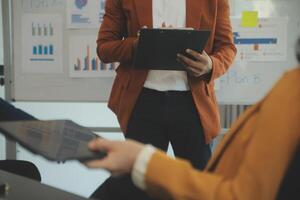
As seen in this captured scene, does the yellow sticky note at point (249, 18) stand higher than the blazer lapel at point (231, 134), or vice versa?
the yellow sticky note at point (249, 18)

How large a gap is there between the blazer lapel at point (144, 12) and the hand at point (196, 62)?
9.6 inches

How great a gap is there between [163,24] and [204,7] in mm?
183

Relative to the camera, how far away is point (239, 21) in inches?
106

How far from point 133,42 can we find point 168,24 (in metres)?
0.20

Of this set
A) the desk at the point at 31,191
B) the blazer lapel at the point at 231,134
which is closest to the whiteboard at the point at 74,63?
the desk at the point at 31,191

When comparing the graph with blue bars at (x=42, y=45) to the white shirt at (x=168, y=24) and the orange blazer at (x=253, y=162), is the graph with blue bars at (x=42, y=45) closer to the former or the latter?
the white shirt at (x=168, y=24)

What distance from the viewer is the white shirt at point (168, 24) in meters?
1.74

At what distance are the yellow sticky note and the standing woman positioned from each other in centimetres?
89

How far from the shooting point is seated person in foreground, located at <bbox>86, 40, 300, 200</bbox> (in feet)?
2.21

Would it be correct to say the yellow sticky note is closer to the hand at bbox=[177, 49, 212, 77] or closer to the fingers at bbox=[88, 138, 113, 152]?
the hand at bbox=[177, 49, 212, 77]

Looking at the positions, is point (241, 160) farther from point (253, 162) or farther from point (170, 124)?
point (170, 124)

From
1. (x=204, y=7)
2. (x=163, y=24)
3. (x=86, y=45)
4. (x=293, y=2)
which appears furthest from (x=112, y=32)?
(x=293, y=2)

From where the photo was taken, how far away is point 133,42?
1.73 metres

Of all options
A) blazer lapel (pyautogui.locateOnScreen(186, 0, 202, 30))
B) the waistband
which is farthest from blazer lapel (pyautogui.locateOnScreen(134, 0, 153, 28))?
the waistband
